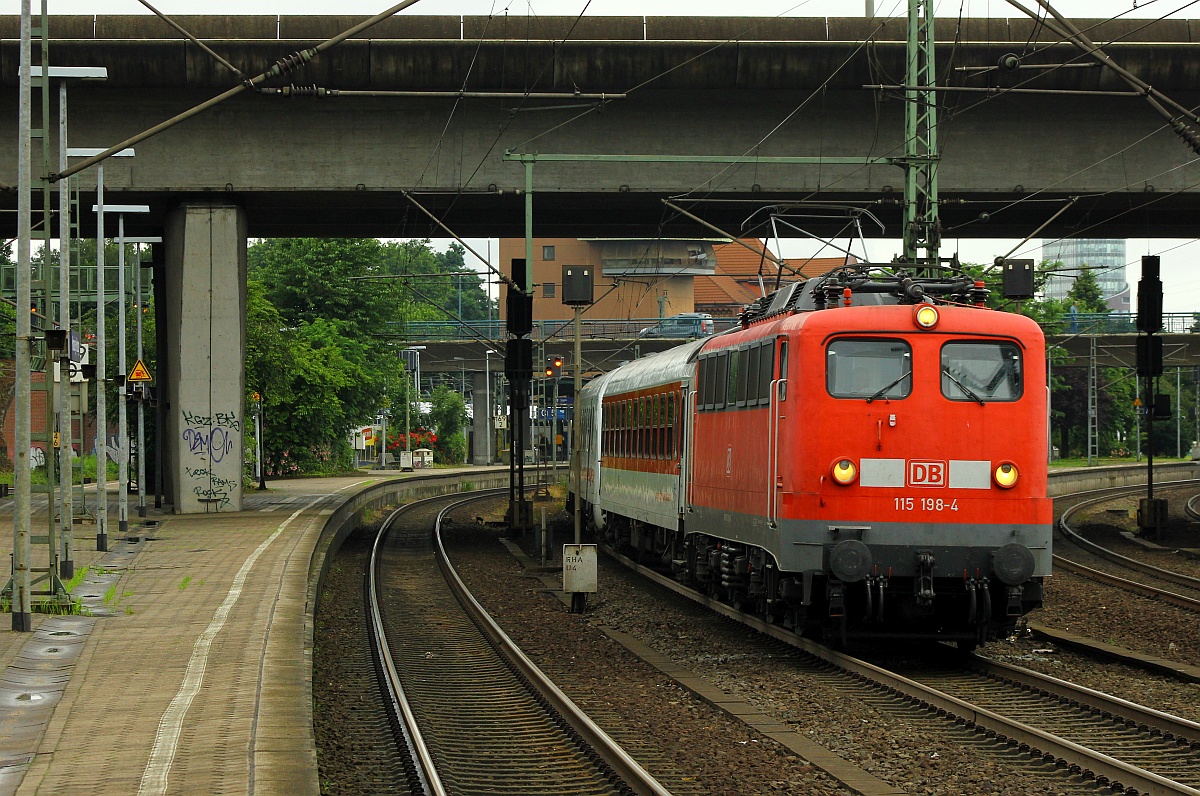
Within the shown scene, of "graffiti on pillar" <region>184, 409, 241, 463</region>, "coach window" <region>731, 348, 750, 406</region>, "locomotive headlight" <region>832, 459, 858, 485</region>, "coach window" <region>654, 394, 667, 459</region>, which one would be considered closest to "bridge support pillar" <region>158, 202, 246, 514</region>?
"graffiti on pillar" <region>184, 409, 241, 463</region>

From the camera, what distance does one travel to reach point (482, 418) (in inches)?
2987

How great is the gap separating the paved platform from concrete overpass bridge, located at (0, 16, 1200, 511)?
8.93m

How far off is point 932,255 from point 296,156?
12433 millimetres

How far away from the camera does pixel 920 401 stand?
1273cm

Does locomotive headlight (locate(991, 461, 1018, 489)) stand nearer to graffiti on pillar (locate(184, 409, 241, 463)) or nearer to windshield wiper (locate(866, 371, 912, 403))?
windshield wiper (locate(866, 371, 912, 403))

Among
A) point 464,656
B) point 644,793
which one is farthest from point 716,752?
point 464,656

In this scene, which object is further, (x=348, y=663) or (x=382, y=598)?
(x=382, y=598)

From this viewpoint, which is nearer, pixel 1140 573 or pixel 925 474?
pixel 925 474

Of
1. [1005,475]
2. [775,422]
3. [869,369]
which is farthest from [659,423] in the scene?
[1005,475]

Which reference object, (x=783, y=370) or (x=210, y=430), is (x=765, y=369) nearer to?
(x=783, y=370)

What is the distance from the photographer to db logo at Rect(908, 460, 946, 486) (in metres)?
12.6

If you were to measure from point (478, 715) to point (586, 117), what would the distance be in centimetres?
1767

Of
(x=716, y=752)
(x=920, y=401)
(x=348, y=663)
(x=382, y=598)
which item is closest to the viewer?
(x=716, y=752)

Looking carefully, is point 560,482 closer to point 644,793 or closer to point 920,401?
point 920,401
